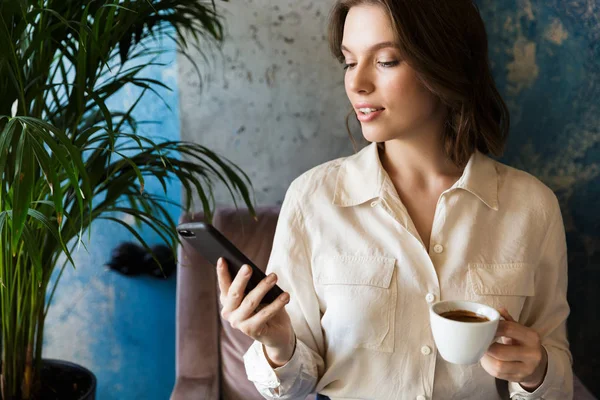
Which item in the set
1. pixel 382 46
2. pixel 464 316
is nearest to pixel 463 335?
pixel 464 316

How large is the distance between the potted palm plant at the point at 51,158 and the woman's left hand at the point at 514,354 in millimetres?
619

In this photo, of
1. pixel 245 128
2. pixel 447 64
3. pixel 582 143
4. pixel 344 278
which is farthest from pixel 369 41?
pixel 582 143

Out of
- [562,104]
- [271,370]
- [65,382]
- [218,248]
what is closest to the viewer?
[218,248]

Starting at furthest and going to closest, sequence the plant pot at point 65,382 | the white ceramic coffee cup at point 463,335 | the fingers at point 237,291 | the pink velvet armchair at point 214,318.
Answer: the pink velvet armchair at point 214,318, the plant pot at point 65,382, the fingers at point 237,291, the white ceramic coffee cup at point 463,335

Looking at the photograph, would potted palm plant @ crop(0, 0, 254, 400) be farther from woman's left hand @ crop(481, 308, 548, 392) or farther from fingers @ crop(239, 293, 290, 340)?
woman's left hand @ crop(481, 308, 548, 392)

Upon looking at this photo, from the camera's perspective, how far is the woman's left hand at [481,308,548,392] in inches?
43.4

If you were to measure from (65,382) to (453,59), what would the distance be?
122 cm

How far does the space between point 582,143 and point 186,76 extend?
1.10 m

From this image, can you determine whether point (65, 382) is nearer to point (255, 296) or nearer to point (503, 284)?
point (255, 296)

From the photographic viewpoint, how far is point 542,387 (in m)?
1.24

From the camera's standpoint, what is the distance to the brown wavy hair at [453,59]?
1.22 meters

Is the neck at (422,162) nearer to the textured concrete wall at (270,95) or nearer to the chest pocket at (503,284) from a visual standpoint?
the chest pocket at (503,284)

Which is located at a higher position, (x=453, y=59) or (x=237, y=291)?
(x=453, y=59)

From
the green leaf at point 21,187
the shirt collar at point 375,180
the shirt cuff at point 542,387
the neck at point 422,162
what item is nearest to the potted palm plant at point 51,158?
the green leaf at point 21,187
